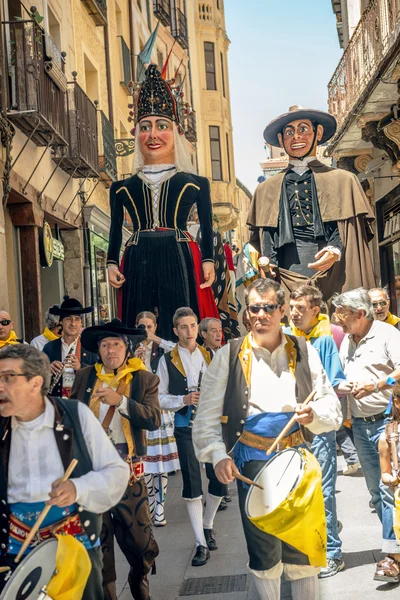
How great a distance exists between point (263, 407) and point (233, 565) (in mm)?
1868

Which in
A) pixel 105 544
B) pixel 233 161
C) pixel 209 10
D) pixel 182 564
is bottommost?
pixel 182 564

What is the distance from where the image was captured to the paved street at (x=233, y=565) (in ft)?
17.4

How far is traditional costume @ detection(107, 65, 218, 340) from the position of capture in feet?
22.1

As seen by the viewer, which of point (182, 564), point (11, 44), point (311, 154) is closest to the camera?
point (182, 564)

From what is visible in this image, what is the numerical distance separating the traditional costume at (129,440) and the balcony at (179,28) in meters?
25.9

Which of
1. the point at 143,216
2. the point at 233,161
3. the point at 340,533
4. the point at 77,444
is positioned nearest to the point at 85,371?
the point at 77,444

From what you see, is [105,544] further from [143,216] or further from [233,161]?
[233,161]

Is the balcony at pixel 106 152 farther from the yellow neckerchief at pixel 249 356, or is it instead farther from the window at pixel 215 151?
the window at pixel 215 151

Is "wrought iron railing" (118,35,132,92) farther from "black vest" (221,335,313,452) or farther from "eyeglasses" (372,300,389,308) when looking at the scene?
"black vest" (221,335,313,452)

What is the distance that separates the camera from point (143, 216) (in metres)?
6.84

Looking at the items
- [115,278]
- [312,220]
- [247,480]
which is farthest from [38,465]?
[312,220]

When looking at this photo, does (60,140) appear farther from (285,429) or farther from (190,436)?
(285,429)

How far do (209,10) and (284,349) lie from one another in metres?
36.7

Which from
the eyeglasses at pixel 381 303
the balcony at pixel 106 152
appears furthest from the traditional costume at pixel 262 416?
the balcony at pixel 106 152
